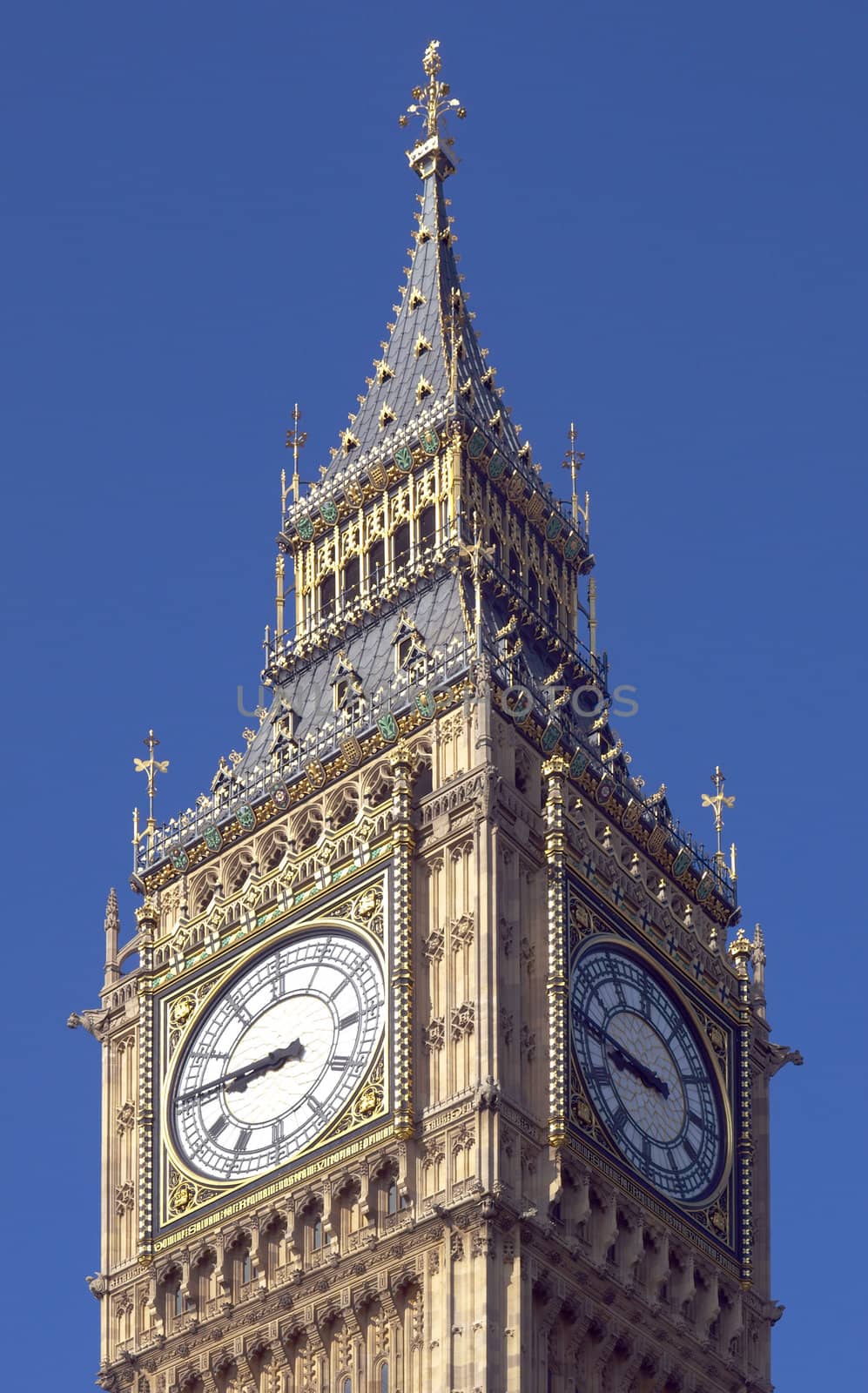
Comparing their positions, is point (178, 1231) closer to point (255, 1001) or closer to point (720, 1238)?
point (255, 1001)

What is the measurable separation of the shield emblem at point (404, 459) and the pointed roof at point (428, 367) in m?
0.34

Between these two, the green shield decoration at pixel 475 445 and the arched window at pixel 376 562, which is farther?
the green shield decoration at pixel 475 445

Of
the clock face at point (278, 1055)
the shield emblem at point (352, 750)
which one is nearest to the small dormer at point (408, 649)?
the shield emblem at point (352, 750)

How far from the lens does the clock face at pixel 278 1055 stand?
267 ft

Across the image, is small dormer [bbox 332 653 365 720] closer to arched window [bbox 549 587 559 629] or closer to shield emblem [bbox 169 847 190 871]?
shield emblem [bbox 169 847 190 871]

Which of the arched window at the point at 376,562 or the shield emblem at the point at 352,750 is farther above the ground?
the arched window at the point at 376,562

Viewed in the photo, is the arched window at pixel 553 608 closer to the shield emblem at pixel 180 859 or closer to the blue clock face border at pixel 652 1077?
the shield emblem at pixel 180 859

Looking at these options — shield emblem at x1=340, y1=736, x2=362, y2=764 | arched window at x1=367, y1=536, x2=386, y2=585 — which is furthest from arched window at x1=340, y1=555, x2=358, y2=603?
shield emblem at x1=340, y1=736, x2=362, y2=764

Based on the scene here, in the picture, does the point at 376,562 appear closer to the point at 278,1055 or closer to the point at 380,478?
the point at 380,478

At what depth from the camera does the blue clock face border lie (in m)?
81.5

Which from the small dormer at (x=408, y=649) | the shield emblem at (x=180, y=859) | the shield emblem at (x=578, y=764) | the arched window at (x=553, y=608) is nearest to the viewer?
the shield emblem at (x=578, y=764)

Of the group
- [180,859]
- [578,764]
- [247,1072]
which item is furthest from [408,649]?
[247,1072]

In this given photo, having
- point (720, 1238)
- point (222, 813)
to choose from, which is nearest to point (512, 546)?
point (222, 813)

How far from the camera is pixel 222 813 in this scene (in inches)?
3467
